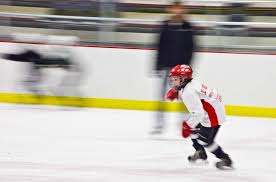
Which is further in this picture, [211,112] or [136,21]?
[136,21]

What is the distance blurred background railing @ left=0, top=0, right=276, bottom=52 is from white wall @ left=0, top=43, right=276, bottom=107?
14cm

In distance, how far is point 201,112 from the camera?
16.2 feet

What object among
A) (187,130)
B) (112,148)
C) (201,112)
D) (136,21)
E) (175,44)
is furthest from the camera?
(136,21)

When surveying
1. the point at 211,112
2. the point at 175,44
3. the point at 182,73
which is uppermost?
the point at 175,44

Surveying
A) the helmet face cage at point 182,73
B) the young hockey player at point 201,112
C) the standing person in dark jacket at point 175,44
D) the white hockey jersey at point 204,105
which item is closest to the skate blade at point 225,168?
the young hockey player at point 201,112

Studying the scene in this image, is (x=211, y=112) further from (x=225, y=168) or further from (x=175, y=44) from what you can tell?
(x=175, y=44)

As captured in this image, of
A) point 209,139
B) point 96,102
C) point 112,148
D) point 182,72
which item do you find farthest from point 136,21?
point 209,139

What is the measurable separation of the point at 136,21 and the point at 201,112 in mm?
3637

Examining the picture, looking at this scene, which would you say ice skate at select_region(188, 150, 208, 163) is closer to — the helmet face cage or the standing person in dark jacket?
the helmet face cage

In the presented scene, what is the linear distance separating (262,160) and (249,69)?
2.56 m

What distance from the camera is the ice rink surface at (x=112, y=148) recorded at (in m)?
4.91

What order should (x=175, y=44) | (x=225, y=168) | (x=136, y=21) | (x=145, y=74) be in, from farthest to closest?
1. (x=136, y=21)
2. (x=145, y=74)
3. (x=175, y=44)
4. (x=225, y=168)

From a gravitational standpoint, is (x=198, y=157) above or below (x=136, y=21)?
below

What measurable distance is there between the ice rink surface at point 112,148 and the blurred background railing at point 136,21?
97cm
